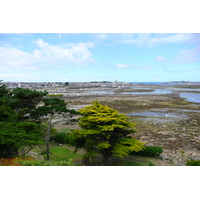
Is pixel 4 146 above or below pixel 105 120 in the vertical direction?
below

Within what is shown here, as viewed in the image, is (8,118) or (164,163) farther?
(164,163)

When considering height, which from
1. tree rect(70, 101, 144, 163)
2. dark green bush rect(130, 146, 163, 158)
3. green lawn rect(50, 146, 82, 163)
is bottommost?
green lawn rect(50, 146, 82, 163)

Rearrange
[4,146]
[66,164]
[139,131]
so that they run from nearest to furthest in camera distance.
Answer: [66,164]
[4,146]
[139,131]

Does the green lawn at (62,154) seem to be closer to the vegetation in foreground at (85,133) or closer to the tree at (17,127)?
the vegetation in foreground at (85,133)

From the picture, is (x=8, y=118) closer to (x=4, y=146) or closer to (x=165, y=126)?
(x=4, y=146)

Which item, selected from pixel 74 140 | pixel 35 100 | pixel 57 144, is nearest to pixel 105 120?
pixel 74 140

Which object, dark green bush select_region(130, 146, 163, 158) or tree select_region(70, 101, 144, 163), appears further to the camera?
dark green bush select_region(130, 146, 163, 158)

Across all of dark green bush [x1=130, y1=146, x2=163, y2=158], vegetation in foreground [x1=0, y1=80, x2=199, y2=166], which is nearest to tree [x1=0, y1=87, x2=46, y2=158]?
vegetation in foreground [x1=0, y1=80, x2=199, y2=166]

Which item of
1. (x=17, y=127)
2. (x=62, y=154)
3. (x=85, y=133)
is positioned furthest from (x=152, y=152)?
(x=17, y=127)

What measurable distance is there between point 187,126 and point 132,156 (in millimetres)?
9674

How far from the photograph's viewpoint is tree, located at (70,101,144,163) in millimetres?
8344

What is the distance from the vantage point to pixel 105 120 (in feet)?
27.5

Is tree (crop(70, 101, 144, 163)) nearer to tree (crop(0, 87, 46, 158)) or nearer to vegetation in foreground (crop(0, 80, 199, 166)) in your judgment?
vegetation in foreground (crop(0, 80, 199, 166))

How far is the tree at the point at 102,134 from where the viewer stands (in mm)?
8344
